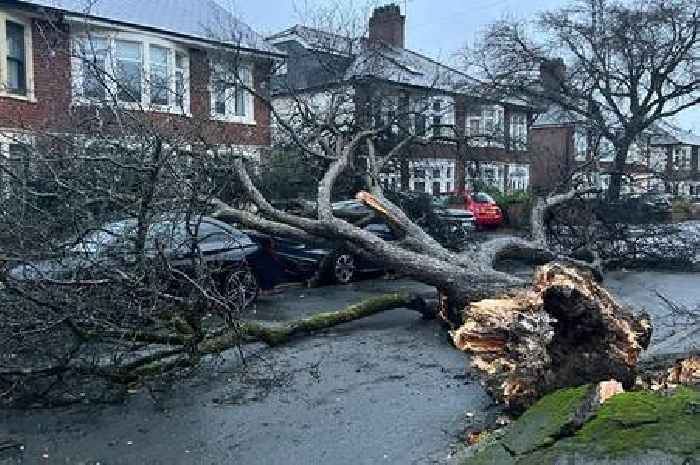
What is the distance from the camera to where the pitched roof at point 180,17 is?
18875 mm

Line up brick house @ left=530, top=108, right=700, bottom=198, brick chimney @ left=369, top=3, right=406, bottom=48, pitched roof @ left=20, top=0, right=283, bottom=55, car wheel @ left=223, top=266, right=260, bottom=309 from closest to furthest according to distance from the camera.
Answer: car wheel @ left=223, top=266, right=260, bottom=309
pitched roof @ left=20, top=0, right=283, bottom=55
brick house @ left=530, top=108, right=700, bottom=198
brick chimney @ left=369, top=3, right=406, bottom=48

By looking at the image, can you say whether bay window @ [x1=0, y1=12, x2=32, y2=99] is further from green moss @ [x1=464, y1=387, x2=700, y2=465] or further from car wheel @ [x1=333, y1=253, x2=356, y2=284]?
green moss @ [x1=464, y1=387, x2=700, y2=465]

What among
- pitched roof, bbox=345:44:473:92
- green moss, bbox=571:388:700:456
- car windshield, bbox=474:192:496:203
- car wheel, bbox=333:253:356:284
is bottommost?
car wheel, bbox=333:253:356:284

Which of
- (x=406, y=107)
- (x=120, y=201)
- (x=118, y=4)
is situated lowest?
(x=120, y=201)

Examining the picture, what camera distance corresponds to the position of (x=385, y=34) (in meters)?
31.3

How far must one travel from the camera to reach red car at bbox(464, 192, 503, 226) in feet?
79.5

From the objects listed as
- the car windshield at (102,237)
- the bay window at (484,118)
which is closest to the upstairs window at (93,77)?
the car windshield at (102,237)

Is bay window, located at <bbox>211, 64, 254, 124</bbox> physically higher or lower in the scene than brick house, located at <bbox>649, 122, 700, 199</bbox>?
higher

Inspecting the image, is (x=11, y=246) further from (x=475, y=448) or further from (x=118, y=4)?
(x=118, y=4)

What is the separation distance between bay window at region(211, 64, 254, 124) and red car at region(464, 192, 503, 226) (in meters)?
7.95

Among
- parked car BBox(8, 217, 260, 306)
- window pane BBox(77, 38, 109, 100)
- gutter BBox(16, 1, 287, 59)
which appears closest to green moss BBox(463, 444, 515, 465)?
parked car BBox(8, 217, 260, 306)

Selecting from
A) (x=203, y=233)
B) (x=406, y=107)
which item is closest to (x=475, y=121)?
(x=406, y=107)

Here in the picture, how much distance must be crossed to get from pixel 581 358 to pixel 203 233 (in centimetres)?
579

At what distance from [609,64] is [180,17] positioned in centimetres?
1554
